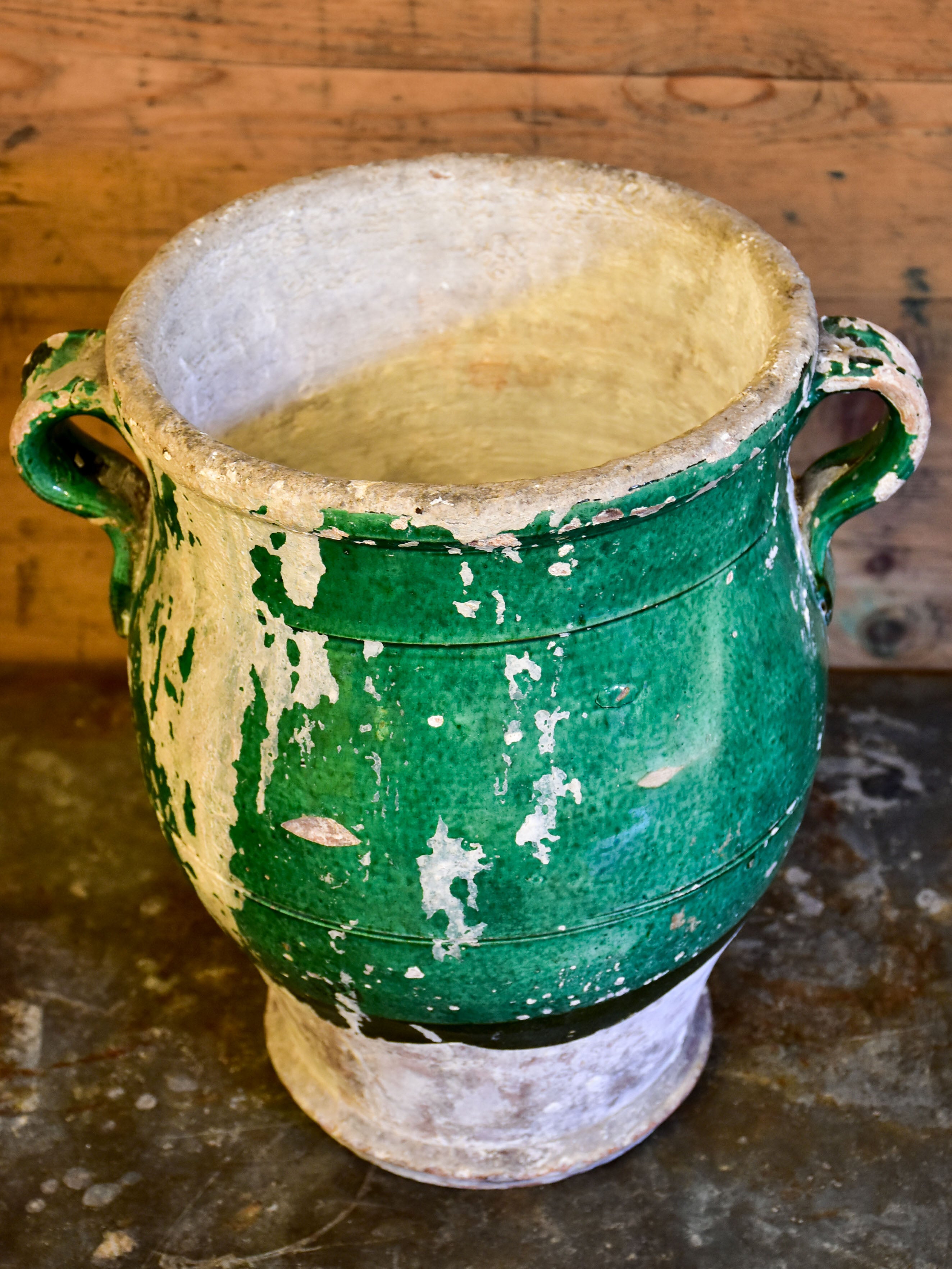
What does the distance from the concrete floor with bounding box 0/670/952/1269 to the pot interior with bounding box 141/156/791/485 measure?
574mm

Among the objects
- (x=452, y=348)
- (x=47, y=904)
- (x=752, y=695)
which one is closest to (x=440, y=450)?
(x=452, y=348)

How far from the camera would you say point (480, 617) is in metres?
1.11

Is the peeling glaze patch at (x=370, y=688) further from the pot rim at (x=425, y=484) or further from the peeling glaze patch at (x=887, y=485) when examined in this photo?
the peeling glaze patch at (x=887, y=485)

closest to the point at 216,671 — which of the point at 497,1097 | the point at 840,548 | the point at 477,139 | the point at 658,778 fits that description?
the point at 658,778

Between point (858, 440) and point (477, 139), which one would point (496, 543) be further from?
point (477, 139)

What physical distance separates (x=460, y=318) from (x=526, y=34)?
34 centimetres

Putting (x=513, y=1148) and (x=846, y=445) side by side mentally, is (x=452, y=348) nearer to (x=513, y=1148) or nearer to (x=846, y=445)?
(x=846, y=445)

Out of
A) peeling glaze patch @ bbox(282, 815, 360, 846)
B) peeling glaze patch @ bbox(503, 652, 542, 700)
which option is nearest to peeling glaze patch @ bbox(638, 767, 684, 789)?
peeling glaze patch @ bbox(503, 652, 542, 700)

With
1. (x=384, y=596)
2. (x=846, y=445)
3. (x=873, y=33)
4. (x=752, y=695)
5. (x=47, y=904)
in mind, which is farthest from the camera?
(x=47, y=904)

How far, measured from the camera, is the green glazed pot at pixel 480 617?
1.12 meters

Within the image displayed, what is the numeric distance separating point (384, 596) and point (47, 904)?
87cm

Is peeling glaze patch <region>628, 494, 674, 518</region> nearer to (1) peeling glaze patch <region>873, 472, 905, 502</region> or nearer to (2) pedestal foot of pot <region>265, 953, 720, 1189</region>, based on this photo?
(1) peeling glaze patch <region>873, 472, 905, 502</region>

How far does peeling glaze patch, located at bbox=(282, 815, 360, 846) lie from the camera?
1.20 m

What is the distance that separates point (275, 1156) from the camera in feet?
5.02
